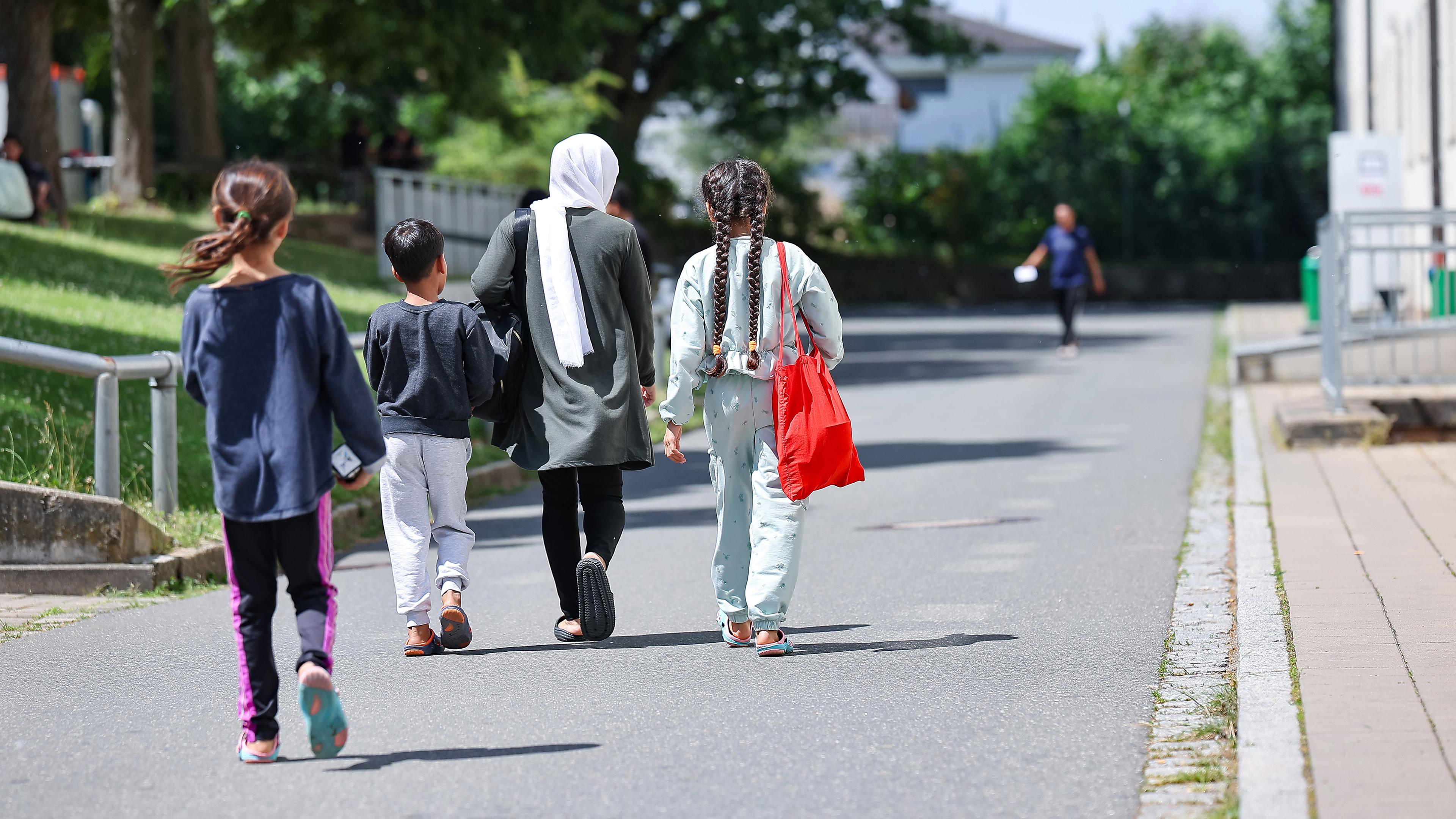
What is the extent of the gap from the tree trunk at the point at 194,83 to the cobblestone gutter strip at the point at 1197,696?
70.4 feet

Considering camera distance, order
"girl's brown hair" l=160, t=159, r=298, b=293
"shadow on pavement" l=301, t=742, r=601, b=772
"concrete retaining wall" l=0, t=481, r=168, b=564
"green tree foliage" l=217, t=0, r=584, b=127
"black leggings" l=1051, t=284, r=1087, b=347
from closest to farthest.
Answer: "girl's brown hair" l=160, t=159, r=298, b=293
"shadow on pavement" l=301, t=742, r=601, b=772
"concrete retaining wall" l=0, t=481, r=168, b=564
"black leggings" l=1051, t=284, r=1087, b=347
"green tree foliage" l=217, t=0, r=584, b=127

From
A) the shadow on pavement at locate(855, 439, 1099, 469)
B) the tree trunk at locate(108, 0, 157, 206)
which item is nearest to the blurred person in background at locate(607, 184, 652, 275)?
the shadow on pavement at locate(855, 439, 1099, 469)

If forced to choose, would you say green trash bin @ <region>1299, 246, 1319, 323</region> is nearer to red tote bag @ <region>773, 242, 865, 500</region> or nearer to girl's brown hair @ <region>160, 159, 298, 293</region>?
red tote bag @ <region>773, 242, 865, 500</region>

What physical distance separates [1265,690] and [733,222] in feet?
7.38

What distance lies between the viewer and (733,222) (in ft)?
19.1

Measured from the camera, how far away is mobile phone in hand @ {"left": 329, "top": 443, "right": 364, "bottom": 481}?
4352 mm

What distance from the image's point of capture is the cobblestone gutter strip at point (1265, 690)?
3928 millimetres

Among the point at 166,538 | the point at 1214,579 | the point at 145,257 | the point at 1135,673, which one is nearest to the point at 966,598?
the point at 1214,579

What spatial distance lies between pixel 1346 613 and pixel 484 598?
333 cm

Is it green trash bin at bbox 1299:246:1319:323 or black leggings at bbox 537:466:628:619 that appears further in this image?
green trash bin at bbox 1299:246:1319:323

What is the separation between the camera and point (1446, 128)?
72.4ft

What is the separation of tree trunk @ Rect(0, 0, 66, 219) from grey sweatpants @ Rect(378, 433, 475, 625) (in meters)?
17.2

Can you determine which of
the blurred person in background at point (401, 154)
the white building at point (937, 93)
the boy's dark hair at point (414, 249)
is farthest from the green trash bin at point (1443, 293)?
the white building at point (937, 93)

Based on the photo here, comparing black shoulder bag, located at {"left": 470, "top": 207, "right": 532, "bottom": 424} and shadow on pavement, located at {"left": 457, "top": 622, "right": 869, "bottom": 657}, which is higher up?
black shoulder bag, located at {"left": 470, "top": 207, "right": 532, "bottom": 424}
